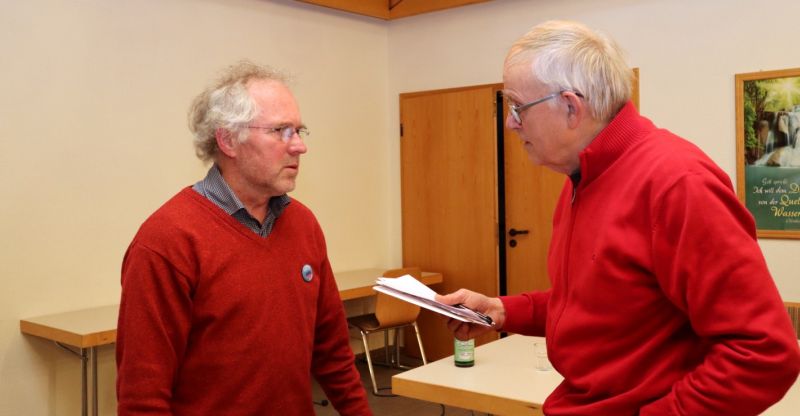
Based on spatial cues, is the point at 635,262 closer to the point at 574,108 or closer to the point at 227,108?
the point at 574,108

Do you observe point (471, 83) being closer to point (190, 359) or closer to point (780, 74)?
point (780, 74)

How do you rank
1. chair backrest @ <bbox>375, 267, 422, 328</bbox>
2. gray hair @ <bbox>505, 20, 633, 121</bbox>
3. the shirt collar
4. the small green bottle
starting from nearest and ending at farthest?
gray hair @ <bbox>505, 20, 633, 121</bbox>, the shirt collar, the small green bottle, chair backrest @ <bbox>375, 267, 422, 328</bbox>

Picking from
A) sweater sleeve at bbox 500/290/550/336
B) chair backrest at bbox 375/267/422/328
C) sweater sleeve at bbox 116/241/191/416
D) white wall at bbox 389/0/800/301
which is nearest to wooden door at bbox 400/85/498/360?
white wall at bbox 389/0/800/301

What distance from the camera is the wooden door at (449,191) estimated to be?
230 inches

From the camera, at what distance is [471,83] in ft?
19.5

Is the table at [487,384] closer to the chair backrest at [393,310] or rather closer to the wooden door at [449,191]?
the chair backrest at [393,310]

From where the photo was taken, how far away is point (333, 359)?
6.84 feet

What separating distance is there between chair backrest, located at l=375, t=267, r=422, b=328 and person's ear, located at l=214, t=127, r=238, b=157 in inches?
122

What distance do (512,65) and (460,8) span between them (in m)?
4.77

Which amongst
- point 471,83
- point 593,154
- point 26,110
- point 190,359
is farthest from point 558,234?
point 471,83

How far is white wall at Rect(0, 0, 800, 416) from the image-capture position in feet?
13.6

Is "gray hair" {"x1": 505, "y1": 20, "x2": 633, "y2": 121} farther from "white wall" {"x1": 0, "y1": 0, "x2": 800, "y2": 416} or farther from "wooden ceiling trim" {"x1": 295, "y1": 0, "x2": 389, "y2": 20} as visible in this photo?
"wooden ceiling trim" {"x1": 295, "y1": 0, "x2": 389, "y2": 20}

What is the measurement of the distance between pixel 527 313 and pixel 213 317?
715 mm

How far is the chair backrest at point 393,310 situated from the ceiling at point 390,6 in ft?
6.96
